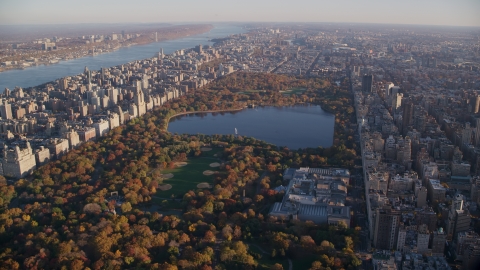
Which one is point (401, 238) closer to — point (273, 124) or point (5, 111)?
point (273, 124)

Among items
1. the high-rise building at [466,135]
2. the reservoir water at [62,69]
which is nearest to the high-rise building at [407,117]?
the high-rise building at [466,135]

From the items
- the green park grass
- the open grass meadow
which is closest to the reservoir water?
the open grass meadow

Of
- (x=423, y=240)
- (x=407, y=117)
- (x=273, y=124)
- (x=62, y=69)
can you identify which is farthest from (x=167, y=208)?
(x=62, y=69)

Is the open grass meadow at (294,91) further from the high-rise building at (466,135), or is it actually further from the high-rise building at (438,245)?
the high-rise building at (438,245)

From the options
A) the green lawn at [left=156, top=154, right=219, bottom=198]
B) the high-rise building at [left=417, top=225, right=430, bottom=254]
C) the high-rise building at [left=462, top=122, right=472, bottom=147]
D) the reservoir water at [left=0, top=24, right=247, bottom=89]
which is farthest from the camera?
the reservoir water at [left=0, top=24, right=247, bottom=89]

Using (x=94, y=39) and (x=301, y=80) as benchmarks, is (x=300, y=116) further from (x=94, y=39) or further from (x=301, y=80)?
(x=94, y=39)

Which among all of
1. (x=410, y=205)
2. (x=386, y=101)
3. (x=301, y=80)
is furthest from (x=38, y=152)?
(x=301, y=80)

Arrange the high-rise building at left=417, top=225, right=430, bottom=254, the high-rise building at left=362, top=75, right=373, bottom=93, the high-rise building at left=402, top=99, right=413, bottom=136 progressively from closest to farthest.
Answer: the high-rise building at left=417, top=225, right=430, bottom=254 → the high-rise building at left=402, top=99, right=413, bottom=136 → the high-rise building at left=362, top=75, right=373, bottom=93

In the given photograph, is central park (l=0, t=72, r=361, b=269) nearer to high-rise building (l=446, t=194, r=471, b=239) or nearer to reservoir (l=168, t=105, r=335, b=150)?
reservoir (l=168, t=105, r=335, b=150)
